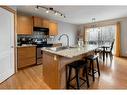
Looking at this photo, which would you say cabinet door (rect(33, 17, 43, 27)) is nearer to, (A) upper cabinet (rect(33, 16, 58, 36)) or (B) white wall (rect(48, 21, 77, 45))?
(A) upper cabinet (rect(33, 16, 58, 36))

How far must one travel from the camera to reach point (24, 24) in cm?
472

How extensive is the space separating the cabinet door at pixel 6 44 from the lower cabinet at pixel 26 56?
54cm

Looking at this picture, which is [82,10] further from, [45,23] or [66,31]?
[66,31]

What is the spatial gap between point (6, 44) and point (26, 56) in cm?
128

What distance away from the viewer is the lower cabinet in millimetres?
4234

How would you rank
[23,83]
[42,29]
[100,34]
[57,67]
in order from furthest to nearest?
[100,34] → [42,29] → [23,83] → [57,67]

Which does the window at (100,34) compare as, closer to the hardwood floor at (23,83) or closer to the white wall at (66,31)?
the white wall at (66,31)

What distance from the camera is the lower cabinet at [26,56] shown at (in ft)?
13.9

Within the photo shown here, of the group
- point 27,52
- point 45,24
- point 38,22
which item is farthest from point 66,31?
point 27,52

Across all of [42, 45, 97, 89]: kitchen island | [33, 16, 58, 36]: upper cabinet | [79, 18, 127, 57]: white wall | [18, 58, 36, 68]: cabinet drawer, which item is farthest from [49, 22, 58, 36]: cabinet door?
[79, 18, 127, 57]: white wall
